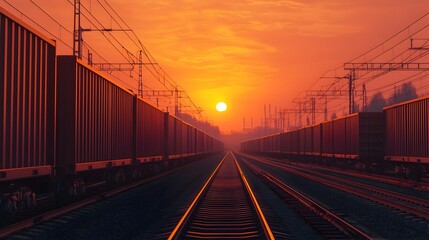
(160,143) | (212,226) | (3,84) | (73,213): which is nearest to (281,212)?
(212,226)

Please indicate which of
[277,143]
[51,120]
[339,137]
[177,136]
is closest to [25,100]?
[51,120]

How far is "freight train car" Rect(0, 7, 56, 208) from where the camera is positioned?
1142cm

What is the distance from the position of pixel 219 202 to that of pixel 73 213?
5491 mm

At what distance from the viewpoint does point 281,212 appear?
15.6m

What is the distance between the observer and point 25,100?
12562 millimetres

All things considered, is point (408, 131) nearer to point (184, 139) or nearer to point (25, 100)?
point (25, 100)

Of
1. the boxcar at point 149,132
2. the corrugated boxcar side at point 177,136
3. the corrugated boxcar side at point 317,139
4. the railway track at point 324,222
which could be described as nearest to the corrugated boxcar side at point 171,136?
the corrugated boxcar side at point 177,136

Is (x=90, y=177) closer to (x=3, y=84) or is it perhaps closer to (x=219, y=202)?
(x=219, y=202)

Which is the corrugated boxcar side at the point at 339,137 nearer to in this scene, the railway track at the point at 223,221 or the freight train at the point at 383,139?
the freight train at the point at 383,139

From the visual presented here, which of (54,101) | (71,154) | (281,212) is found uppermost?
(54,101)

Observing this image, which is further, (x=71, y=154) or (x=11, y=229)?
(x=71, y=154)

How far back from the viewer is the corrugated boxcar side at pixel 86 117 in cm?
1564

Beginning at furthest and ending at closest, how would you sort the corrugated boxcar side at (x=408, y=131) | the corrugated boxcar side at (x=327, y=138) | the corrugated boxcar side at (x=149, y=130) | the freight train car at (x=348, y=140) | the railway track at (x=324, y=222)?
1. the corrugated boxcar side at (x=327, y=138)
2. the freight train car at (x=348, y=140)
3. the corrugated boxcar side at (x=149, y=130)
4. the corrugated boxcar side at (x=408, y=131)
5. the railway track at (x=324, y=222)

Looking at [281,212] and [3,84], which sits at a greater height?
[3,84]
